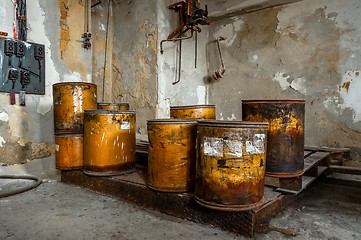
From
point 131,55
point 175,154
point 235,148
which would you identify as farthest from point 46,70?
point 235,148

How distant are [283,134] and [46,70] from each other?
10.1 feet

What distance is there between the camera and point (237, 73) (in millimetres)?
4461

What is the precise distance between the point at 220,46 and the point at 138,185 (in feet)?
10.5

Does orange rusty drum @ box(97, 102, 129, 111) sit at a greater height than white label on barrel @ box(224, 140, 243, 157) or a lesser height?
greater

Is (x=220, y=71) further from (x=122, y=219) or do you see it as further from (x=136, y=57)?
(x=122, y=219)

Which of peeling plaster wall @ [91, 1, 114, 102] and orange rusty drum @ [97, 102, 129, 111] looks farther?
peeling plaster wall @ [91, 1, 114, 102]

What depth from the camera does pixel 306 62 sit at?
3.83 metres

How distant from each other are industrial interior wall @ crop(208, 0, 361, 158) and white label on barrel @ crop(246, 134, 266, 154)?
2.47 metres

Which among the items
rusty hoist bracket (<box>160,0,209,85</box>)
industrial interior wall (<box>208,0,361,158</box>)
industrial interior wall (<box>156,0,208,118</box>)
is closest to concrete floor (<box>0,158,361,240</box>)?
industrial interior wall (<box>208,0,361,158</box>)

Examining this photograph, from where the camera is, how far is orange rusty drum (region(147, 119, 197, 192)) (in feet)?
6.70

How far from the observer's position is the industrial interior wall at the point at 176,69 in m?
3.93

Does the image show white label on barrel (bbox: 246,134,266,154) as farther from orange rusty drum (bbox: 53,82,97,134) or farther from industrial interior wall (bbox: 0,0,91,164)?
industrial interior wall (bbox: 0,0,91,164)

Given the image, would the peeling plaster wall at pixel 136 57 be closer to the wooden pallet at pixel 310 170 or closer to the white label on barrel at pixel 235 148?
the wooden pallet at pixel 310 170

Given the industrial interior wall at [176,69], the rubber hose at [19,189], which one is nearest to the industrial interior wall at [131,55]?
the industrial interior wall at [176,69]
